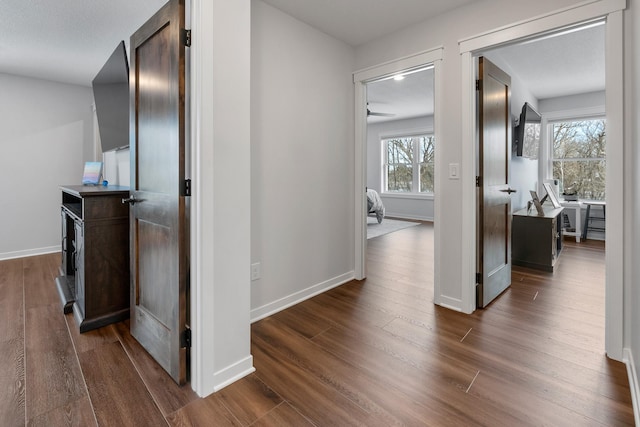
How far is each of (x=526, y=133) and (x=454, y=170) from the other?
2.73 m

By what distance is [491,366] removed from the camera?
1750 mm

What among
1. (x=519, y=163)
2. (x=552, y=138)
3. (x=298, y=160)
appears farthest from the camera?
(x=552, y=138)

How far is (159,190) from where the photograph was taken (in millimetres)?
1700

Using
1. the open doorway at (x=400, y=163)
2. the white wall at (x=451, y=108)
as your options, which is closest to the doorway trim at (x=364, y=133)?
the white wall at (x=451, y=108)

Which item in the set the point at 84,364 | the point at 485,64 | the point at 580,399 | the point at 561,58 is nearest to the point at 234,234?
the point at 84,364

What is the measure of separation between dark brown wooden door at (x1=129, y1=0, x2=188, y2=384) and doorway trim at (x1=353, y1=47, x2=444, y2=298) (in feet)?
6.08

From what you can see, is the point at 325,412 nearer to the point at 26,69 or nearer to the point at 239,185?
the point at 239,185

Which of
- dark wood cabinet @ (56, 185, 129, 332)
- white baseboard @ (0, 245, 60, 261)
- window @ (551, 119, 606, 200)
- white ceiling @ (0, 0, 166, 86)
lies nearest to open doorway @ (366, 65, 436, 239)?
window @ (551, 119, 606, 200)

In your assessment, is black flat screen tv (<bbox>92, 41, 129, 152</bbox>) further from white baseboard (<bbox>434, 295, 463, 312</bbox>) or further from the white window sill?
the white window sill

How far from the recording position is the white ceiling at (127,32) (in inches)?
93.7

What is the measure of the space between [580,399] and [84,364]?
2528 millimetres

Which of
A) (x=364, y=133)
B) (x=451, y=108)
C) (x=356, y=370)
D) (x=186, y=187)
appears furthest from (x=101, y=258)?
(x=451, y=108)

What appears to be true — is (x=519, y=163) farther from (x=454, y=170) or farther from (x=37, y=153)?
(x=37, y=153)

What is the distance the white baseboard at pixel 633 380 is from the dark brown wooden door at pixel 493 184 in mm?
867
